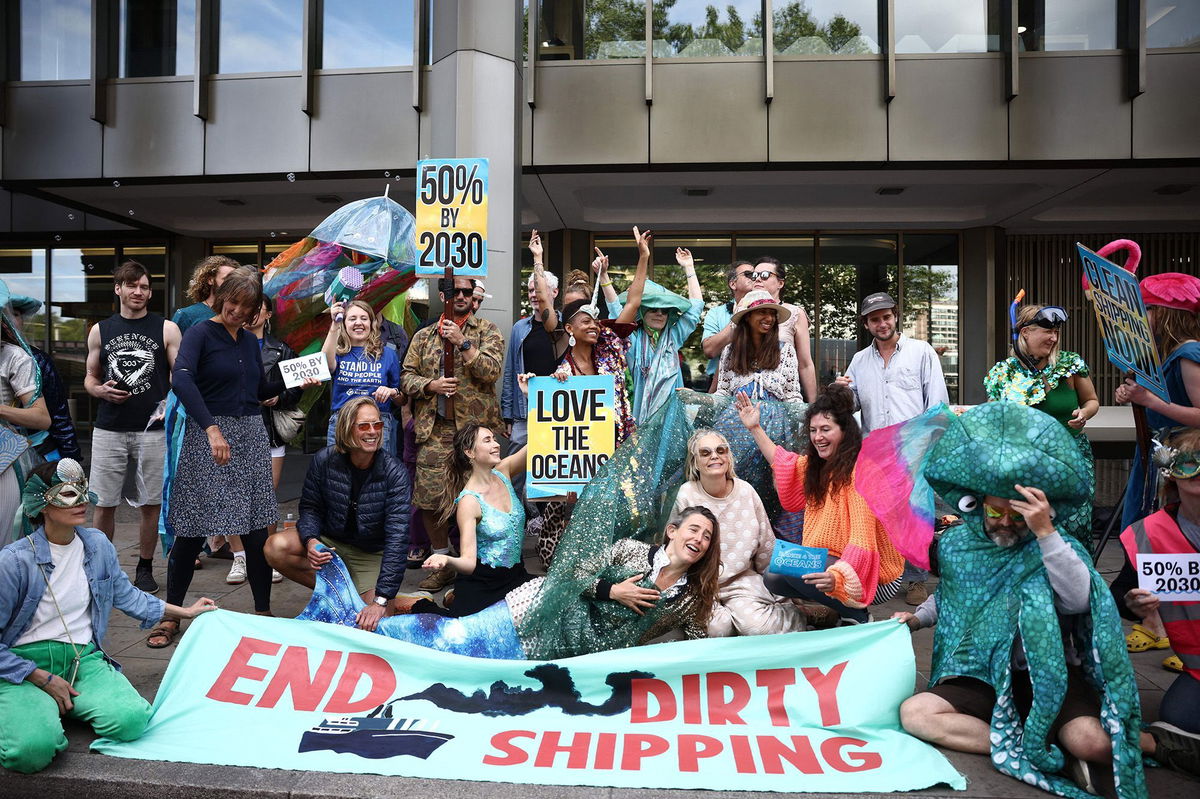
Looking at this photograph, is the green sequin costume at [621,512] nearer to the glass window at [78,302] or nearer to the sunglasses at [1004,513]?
the sunglasses at [1004,513]

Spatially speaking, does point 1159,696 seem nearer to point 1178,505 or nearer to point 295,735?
point 1178,505

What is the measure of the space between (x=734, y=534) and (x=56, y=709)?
9.69 ft

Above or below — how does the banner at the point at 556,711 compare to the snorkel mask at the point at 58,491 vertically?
below

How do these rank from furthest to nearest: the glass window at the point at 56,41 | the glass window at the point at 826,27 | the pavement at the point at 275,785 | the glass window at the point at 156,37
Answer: the glass window at the point at 56,41 < the glass window at the point at 156,37 < the glass window at the point at 826,27 < the pavement at the point at 275,785

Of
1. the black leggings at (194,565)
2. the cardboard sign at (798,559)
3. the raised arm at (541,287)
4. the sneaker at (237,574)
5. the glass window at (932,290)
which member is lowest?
the sneaker at (237,574)

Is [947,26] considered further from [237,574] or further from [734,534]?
[237,574]

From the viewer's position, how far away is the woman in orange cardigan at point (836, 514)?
409 cm

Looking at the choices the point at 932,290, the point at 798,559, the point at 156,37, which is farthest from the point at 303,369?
the point at 932,290

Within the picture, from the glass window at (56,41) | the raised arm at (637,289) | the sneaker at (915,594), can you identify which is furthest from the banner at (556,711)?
the glass window at (56,41)

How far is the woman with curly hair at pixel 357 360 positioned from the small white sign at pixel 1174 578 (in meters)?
4.28

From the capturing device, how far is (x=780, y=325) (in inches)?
214

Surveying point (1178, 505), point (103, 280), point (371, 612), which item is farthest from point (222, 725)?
point (103, 280)

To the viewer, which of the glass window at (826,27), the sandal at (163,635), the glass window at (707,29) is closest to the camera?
the sandal at (163,635)

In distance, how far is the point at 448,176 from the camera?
5.23m
